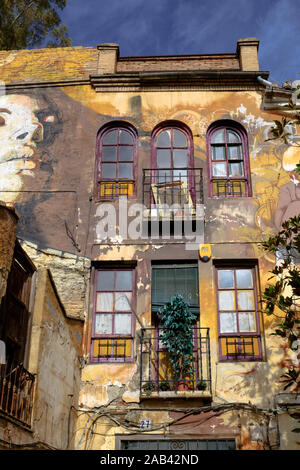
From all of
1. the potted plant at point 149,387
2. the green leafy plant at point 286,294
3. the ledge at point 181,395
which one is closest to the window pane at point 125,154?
the green leafy plant at point 286,294

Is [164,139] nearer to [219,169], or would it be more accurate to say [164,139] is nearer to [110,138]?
[110,138]

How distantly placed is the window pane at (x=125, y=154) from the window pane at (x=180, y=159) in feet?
3.47

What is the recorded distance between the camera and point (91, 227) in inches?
503

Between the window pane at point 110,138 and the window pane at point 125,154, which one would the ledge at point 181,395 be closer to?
the window pane at point 125,154

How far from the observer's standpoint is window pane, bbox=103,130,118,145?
13898 millimetres

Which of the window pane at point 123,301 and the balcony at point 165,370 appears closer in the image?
the balcony at point 165,370

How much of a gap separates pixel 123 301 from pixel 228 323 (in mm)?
2262

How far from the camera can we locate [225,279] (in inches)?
483

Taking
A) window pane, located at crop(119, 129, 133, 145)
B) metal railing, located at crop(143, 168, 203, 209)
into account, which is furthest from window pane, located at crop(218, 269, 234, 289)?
window pane, located at crop(119, 129, 133, 145)

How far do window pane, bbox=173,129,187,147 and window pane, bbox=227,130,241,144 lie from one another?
3.53 ft

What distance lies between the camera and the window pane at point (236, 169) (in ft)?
44.0

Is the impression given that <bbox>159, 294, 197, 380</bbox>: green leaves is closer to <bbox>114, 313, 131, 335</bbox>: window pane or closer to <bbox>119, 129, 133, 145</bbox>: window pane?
<bbox>114, 313, 131, 335</bbox>: window pane

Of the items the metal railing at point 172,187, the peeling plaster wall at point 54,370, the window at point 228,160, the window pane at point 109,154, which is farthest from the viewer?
the window pane at point 109,154
